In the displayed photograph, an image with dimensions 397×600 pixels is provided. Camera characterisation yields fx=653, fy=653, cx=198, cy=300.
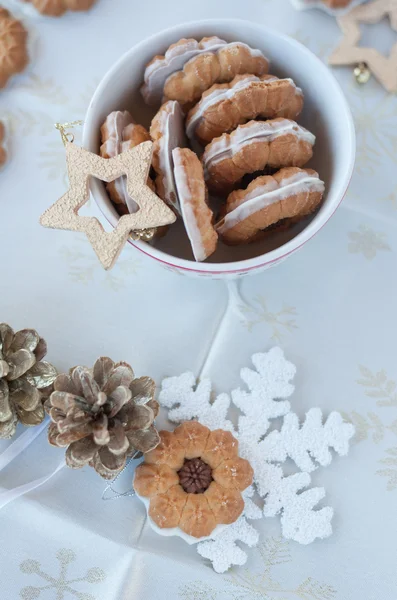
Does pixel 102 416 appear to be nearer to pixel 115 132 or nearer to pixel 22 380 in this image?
pixel 22 380

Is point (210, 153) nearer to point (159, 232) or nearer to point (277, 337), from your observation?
point (159, 232)

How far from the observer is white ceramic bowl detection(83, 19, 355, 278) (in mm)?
647

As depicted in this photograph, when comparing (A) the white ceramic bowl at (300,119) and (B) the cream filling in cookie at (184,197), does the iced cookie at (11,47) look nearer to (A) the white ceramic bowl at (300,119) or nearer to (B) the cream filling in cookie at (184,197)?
(A) the white ceramic bowl at (300,119)

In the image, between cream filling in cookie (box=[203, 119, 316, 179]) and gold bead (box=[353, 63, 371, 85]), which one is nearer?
cream filling in cookie (box=[203, 119, 316, 179])

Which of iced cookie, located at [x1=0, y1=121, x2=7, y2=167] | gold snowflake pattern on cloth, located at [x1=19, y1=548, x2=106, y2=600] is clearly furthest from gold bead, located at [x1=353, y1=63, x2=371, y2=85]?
gold snowflake pattern on cloth, located at [x1=19, y1=548, x2=106, y2=600]

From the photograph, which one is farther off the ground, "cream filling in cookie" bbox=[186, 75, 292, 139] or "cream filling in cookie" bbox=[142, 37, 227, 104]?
"cream filling in cookie" bbox=[142, 37, 227, 104]

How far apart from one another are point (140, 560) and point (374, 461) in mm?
286

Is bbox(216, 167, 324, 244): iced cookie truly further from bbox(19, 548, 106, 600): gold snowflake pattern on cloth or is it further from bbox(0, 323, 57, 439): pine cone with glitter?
bbox(19, 548, 106, 600): gold snowflake pattern on cloth

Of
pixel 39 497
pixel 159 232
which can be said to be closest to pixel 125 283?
pixel 159 232

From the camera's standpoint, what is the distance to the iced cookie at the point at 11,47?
31.7 inches

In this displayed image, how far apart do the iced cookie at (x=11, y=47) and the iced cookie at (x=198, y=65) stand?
0.22 metres

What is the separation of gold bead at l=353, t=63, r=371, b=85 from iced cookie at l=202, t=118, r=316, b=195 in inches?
8.3

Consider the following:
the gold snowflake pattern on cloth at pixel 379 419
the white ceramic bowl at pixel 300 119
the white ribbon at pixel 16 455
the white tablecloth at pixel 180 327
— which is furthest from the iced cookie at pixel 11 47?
the gold snowflake pattern on cloth at pixel 379 419

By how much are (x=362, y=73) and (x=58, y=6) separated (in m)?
0.39
